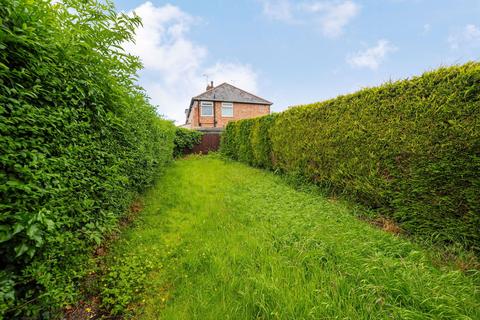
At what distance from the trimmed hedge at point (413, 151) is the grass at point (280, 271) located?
0.63 m

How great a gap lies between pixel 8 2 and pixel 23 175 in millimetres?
1032

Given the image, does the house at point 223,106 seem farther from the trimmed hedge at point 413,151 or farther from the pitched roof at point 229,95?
the trimmed hedge at point 413,151

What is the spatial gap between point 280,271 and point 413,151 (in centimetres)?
295

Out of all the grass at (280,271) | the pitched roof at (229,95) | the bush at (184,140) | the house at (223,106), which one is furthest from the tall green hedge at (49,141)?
the pitched roof at (229,95)

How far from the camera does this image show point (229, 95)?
2262 cm

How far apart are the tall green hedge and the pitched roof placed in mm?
19889

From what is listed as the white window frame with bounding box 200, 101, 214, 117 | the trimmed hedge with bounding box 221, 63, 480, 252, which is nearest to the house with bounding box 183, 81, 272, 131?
the white window frame with bounding box 200, 101, 214, 117

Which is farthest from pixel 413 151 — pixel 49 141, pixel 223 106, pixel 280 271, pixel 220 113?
pixel 223 106

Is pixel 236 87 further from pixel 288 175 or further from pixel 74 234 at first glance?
pixel 74 234

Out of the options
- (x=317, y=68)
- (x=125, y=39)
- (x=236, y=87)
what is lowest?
(x=125, y=39)

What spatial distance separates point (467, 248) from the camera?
2625 mm

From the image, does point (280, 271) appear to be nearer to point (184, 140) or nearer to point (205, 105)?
point (184, 140)

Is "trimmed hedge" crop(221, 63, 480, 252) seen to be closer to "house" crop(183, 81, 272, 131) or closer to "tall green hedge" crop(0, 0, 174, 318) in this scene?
"tall green hedge" crop(0, 0, 174, 318)

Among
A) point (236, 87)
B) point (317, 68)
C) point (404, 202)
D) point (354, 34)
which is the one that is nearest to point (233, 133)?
point (317, 68)
